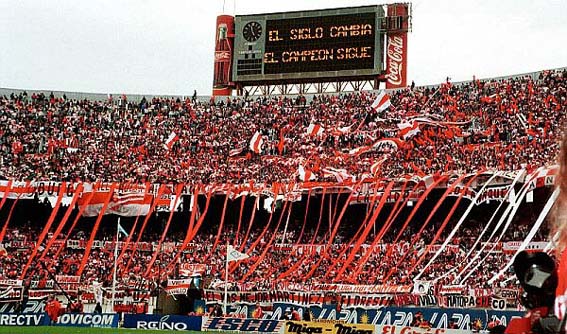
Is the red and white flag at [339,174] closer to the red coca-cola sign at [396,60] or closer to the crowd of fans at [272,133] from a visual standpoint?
the crowd of fans at [272,133]

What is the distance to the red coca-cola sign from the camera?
53.1 meters

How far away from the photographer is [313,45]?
5397 cm

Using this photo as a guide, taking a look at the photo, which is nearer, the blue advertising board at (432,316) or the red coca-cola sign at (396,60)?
the blue advertising board at (432,316)

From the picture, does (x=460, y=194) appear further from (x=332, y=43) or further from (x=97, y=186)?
(x=97, y=186)

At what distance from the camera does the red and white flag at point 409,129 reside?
46750mm

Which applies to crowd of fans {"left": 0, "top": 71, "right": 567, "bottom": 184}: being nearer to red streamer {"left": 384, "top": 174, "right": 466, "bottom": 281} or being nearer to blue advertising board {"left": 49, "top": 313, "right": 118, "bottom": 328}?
red streamer {"left": 384, "top": 174, "right": 466, "bottom": 281}

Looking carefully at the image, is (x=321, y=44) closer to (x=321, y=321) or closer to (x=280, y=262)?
(x=280, y=262)

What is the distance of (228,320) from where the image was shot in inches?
1085

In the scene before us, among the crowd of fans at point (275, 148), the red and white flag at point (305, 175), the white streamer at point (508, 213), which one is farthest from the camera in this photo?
the red and white flag at point (305, 175)

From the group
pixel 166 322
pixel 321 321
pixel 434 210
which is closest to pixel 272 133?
pixel 434 210

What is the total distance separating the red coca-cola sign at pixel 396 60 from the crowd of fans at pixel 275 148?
2811mm

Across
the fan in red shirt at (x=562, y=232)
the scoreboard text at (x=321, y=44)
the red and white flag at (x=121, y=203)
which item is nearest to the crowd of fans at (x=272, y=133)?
the red and white flag at (x=121, y=203)

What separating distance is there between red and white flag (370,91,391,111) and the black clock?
10.5 metres

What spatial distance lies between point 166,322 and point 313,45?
29.9m
